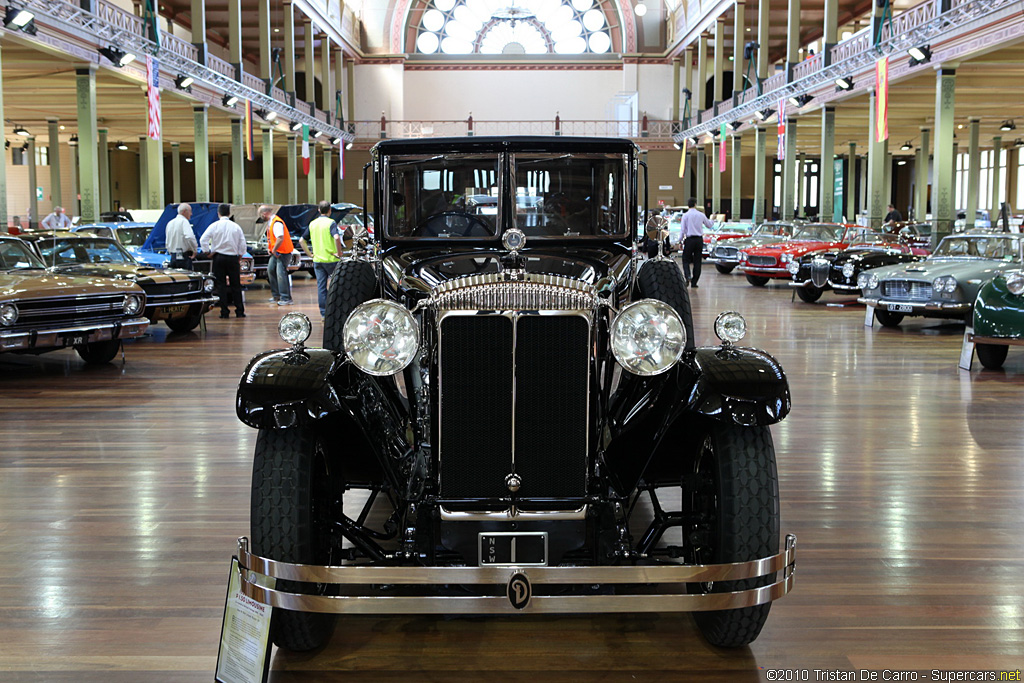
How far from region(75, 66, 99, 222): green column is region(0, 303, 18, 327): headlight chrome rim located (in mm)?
12234

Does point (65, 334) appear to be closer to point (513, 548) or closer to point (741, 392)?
point (513, 548)

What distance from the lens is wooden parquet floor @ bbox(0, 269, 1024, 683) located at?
3.48m

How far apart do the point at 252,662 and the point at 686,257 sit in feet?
62.5

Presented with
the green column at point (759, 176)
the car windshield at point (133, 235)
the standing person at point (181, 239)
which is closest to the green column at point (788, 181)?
the green column at point (759, 176)

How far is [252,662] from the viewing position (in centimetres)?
305

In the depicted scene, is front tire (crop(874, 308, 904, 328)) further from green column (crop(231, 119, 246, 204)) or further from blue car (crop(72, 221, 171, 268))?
green column (crop(231, 119, 246, 204))

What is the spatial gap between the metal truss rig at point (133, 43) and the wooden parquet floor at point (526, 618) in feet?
40.7

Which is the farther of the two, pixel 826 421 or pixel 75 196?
pixel 75 196

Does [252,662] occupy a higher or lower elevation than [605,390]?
lower

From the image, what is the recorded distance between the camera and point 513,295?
11.1 feet

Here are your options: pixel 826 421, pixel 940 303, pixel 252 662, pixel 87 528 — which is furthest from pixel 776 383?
pixel 940 303

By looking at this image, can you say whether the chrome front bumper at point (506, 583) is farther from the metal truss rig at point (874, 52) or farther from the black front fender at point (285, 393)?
the metal truss rig at point (874, 52)

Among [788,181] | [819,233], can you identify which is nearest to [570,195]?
[819,233]

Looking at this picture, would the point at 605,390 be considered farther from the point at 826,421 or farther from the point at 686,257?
the point at 686,257
